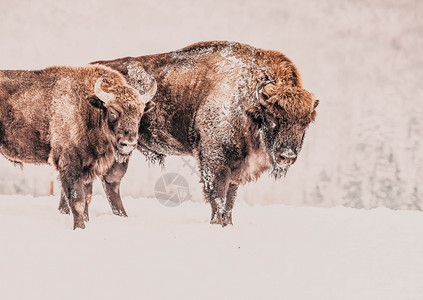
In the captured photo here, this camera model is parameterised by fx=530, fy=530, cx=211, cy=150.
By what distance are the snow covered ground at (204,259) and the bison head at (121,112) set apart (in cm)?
119

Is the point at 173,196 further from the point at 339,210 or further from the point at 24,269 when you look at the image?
the point at 24,269

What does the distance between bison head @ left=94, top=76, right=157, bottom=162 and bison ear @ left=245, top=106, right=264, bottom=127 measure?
5.14 feet

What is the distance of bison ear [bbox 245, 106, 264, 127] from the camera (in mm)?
7812

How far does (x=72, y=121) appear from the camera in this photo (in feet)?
25.9

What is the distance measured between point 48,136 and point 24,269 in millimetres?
3266

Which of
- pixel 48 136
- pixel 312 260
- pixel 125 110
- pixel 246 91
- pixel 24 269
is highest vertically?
pixel 246 91

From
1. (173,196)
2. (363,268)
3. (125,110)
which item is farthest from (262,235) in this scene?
(173,196)

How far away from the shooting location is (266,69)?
27.2 ft

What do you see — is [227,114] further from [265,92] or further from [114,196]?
[114,196]

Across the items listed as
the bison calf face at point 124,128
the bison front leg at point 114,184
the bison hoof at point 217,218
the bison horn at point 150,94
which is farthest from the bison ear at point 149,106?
the bison hoof at point 217,218

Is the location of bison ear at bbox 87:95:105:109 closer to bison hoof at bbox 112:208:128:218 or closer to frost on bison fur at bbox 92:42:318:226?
frost on bison fur at bbox 92:42:318:226

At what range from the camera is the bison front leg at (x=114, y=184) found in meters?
9.21

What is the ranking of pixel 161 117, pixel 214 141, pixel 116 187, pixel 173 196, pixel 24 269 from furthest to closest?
1. pixel 173 196
2. pixel 116 187
3. pixel 161 117
4. pixel 214 141
5. pixel 24 269

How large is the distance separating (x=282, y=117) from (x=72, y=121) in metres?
3.10
